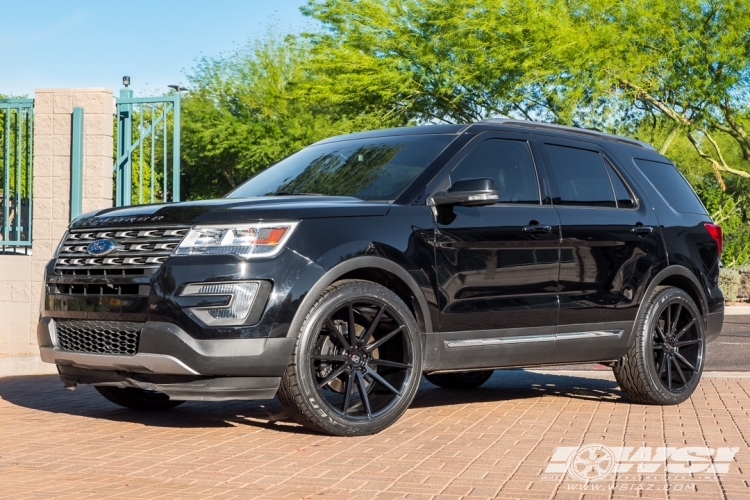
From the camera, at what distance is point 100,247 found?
6.36 meters

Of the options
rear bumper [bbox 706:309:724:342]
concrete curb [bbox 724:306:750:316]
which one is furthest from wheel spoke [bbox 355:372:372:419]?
concrete curb [bbox 724:306:750:316]

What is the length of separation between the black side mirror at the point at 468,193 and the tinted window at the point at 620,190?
1743 millimetres

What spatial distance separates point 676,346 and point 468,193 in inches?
107

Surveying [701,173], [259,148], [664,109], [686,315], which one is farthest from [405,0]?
[686,315]

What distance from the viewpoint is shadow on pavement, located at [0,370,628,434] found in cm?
712

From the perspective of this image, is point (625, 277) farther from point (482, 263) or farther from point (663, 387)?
point (482, 263)

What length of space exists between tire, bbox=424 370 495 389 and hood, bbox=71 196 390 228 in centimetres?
300

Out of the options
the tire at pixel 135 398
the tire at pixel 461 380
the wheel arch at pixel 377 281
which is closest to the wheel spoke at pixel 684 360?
the tire at pixel 461 380

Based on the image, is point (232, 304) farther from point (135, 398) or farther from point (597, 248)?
point (597, 248)

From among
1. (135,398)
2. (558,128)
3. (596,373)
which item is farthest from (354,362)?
(596,373)

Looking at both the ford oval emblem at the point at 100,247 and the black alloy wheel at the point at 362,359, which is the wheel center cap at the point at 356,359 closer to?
the black alloy wheel at the point at 362,359

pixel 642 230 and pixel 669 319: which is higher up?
pixel 642 230

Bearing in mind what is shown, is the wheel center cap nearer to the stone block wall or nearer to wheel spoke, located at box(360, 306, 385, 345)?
wheel spoke, located at box(360, 306, 385, 345)

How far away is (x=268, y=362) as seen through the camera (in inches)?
233
